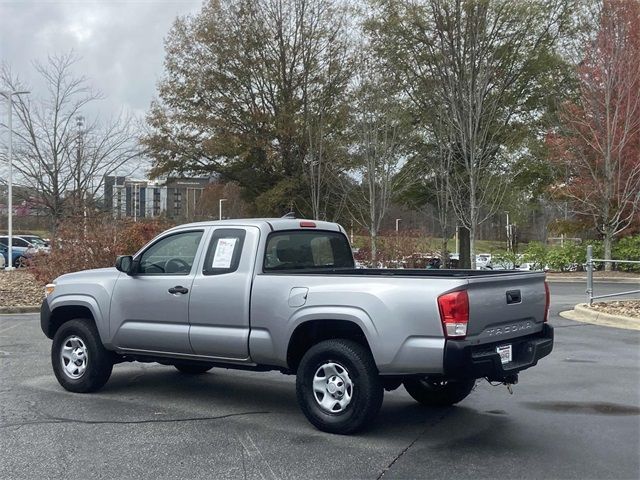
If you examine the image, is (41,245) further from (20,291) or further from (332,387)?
(332,387)

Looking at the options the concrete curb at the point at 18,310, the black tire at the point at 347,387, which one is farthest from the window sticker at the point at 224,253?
the concrete curb at the point at 18,310

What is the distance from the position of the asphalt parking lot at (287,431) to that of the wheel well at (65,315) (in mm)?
661

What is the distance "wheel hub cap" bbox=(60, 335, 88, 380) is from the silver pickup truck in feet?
0.05

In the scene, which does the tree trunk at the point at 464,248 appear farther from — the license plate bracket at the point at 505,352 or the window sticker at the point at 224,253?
the license plate bracket at the point at 505,352

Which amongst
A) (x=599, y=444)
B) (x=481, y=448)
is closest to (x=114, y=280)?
(x=481, y=448)

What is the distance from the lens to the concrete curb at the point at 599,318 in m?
12.3

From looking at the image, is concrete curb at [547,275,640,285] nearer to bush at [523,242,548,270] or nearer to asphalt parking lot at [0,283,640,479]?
bush at [523,242,548,270]

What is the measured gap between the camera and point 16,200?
30.2 meters

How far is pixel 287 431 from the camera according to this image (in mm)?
6047

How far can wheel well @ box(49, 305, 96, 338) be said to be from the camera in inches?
307

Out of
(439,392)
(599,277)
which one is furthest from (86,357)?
(599,277)

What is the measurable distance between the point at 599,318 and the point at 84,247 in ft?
40.3

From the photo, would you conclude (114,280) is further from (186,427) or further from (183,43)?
(183,43)

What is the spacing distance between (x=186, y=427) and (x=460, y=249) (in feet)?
85.2
